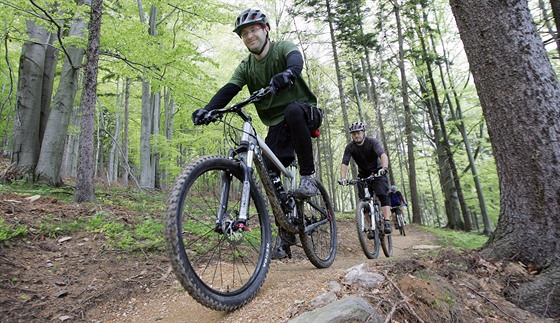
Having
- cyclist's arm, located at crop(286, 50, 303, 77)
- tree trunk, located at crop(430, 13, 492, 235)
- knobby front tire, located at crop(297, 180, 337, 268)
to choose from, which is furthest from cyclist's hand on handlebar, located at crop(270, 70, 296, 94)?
tree trunk, located at crop(430, 13, 492, 235)

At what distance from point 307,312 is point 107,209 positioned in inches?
181

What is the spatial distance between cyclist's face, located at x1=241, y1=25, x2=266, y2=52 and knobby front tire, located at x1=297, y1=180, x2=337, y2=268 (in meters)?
1.76

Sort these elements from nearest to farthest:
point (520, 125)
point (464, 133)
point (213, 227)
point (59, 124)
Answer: point (213, 227) → point (520, 125) → point (59, 124) → point (464, 133)

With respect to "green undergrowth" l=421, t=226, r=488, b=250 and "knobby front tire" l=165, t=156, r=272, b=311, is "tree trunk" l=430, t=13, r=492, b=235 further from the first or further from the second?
"knobby front tire" l=165, t=156, r=272, b=311

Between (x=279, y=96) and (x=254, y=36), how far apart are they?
0.68 meters

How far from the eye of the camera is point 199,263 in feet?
9.37

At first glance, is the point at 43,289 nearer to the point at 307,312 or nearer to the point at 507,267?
the point at 307,312

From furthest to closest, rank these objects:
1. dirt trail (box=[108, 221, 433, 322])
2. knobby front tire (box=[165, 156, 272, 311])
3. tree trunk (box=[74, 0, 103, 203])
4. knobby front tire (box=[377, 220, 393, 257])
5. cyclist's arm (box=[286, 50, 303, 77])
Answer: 1. knobby front tire (box=[377, 220, 393, 257])
2. tree trunk (box=[74, 0, 103, 203])
3. cyclist's arm (box=[286, 50, 303, 77])
4. dirt trail (box=[108, 221, 433, 322])
5. knobby front tire (box=[165, 156, 272, 311])

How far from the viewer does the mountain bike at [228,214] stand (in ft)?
6.55

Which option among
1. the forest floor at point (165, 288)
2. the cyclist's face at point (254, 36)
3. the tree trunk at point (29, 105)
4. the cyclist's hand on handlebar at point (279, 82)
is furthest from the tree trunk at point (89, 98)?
the cyclist's hand on handlebar at point (279, 82)

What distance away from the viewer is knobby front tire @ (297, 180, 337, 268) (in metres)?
3.71

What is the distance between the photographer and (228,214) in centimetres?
240

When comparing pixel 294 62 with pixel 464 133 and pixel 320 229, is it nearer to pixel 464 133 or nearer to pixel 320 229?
pixel 320 229

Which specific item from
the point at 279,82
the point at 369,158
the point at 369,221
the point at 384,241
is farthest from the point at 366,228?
the point at 279,82
